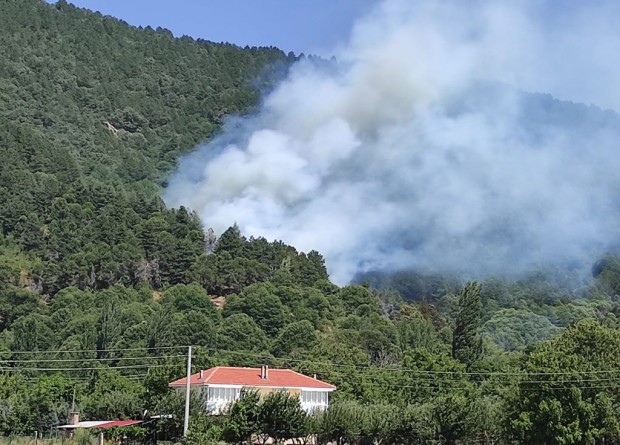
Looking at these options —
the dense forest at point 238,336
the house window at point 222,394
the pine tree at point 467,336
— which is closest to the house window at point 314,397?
the dense forest at point 238,336

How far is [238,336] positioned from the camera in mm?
121562

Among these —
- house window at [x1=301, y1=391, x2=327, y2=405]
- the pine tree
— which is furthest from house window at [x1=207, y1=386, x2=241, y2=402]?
the pine tree

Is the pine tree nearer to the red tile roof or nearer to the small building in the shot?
the small building

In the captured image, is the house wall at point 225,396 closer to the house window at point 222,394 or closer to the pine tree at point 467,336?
the house window at point 222,394

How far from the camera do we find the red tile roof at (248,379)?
230 ft

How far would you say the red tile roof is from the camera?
70000mm

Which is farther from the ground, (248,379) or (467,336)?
(467,336)

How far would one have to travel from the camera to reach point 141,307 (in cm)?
13138

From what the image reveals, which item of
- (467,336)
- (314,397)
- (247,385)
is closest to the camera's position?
(247,385)

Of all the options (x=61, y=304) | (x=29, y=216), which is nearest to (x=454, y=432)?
(x=61, y=304)

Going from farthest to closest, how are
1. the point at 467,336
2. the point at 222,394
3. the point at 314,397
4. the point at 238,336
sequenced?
1. the point at 238,336
2. the point at 467,336
3. the point at 314,397
4. the point at 222,394

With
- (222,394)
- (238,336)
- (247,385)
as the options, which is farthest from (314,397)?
(238,336)

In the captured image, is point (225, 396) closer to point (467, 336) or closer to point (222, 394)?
point (222, 394)

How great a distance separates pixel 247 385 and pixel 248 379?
1821mm
